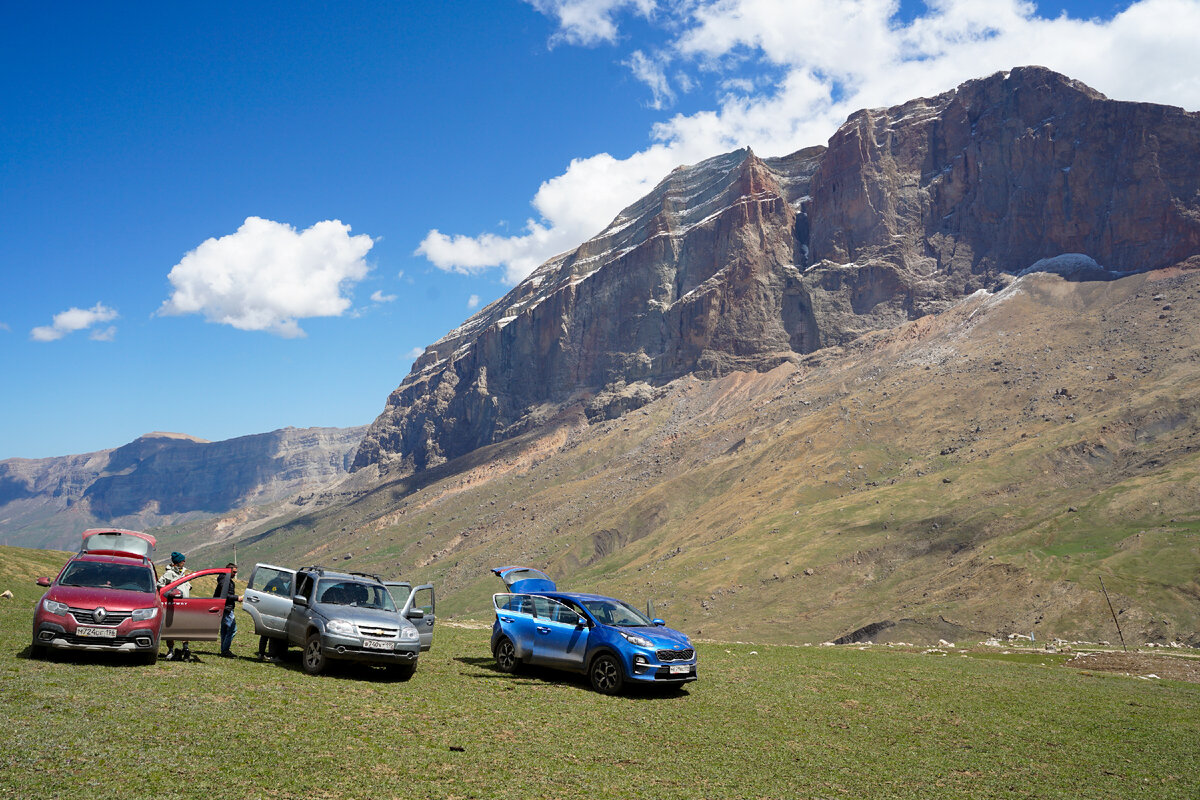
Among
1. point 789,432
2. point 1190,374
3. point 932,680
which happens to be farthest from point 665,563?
point 932,680

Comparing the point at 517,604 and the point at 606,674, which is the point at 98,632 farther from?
the point at 606,674

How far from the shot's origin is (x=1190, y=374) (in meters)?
127

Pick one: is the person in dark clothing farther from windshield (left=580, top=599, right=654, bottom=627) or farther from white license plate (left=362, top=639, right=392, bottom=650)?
windshield (left=580, top=599, right=654, bottom=627)

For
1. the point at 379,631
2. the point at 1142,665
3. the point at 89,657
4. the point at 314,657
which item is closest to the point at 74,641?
the point at 89,657

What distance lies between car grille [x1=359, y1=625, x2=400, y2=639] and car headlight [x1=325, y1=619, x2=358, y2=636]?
207 mm

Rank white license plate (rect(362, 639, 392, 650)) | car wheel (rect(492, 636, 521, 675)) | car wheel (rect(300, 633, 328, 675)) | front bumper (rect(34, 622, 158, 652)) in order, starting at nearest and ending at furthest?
1. front bumper (rect(34, 622, 158, 652))
2. white license plate (rect(362, 639, 392, 650))
3. car wheel (rect(300, 633, 328, 675))
4. car wheel (rect(492, 636, 521, 675))

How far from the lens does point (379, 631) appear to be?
745 inches

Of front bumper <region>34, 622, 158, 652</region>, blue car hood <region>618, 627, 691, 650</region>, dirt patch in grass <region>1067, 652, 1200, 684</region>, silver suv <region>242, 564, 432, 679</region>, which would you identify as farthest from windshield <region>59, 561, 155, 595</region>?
dirt patch in grass <region>1067, 652, 1200, 684</region>

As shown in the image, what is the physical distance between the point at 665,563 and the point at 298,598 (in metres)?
113

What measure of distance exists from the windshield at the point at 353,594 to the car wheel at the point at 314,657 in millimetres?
1007

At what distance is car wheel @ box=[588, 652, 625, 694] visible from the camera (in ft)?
63.7

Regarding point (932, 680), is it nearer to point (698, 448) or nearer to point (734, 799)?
point (734, 799)

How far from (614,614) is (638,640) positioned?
5.64 feet

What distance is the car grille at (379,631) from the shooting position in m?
18.8
